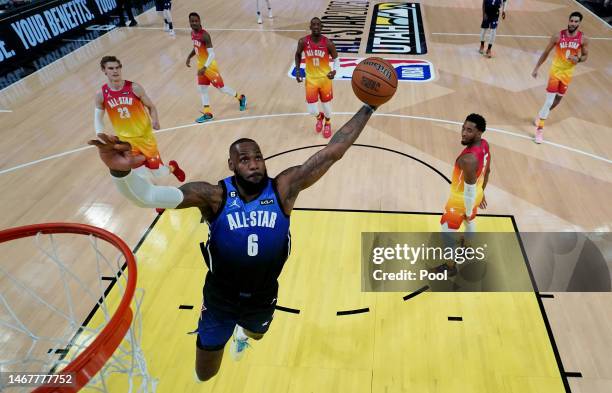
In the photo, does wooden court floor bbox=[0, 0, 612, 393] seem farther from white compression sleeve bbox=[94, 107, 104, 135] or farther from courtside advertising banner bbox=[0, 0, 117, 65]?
white compression sleeve bbox=[94, 107, 104, 135]

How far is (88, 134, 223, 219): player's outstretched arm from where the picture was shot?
86.0 inches

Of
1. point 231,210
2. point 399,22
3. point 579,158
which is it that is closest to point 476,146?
point 231,210

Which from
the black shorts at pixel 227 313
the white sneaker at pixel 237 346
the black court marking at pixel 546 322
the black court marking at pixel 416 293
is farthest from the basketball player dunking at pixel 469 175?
the white sneaker at pixel 237 346

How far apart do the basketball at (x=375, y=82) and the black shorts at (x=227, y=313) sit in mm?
1819

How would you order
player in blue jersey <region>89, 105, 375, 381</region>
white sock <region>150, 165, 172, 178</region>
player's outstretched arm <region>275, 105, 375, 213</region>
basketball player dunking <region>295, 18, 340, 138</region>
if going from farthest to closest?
basketball player dunking <region>295, 18, 340, 138</region>
white sock <region>150, 165, 172, 178</region>
player's outstretched arm <region>275, 105, 375, 213</region>
player in blue jersey <region>89, 105, 375, 381</region>

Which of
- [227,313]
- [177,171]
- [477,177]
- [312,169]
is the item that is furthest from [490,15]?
[227,313]

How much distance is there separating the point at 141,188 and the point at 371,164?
4.98 meters

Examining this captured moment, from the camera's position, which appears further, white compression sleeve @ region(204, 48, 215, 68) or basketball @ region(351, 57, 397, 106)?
white compression sleeve @ region(204, 48, 215, 68)

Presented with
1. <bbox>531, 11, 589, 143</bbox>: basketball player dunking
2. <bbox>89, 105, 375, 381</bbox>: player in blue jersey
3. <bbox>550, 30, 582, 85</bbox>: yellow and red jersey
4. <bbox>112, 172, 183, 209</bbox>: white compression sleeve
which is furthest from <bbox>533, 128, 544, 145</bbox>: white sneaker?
<bbox>112, 172, 183, 209</bbox>: white compression sleeve

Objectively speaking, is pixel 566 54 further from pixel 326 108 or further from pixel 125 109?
pixel 125 109

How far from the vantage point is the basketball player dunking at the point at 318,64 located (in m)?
7.07

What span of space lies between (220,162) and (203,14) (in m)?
10.6

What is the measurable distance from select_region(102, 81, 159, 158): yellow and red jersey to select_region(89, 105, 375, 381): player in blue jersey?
293cm

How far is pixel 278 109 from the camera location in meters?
8.91
